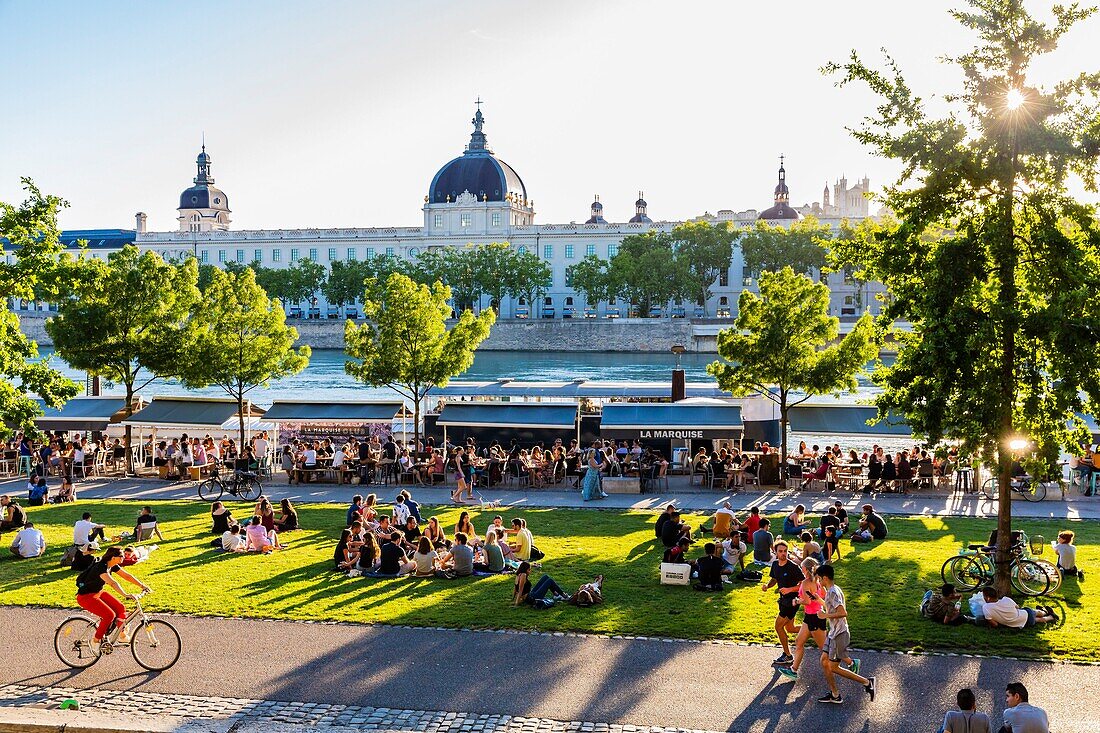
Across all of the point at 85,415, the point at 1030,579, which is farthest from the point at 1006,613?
the point at 85,415

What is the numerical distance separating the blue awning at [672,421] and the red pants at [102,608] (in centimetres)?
1663

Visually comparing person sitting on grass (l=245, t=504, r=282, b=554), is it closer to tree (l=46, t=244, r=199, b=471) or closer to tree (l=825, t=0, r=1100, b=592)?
tree (l=825, t=0, r=1100, b=592)

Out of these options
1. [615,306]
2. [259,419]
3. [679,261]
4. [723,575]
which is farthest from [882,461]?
[615,306]

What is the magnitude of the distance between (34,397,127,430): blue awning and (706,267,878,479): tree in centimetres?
1880

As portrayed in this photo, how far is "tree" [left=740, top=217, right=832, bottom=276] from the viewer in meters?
107

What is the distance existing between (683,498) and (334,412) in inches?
458

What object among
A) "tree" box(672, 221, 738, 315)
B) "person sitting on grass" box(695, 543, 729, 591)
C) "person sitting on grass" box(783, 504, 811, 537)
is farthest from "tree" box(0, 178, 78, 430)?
"tree" box(672, 221, 738, 315)

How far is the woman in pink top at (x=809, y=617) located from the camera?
1034cm

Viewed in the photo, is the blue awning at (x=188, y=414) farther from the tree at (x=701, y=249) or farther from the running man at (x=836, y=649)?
the tree at (x=701, y=249)

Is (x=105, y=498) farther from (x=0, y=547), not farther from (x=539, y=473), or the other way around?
(x=539, y=473)

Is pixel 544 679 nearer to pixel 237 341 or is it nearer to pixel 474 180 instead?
pixel 237 341

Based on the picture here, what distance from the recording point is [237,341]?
3056 centimetres

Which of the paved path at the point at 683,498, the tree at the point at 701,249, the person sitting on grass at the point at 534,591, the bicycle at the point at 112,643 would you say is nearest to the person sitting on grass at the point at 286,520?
the paved path at the point at 683,498

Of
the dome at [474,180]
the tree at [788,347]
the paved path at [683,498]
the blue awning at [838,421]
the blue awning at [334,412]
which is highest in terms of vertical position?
the dome at [474,180]
